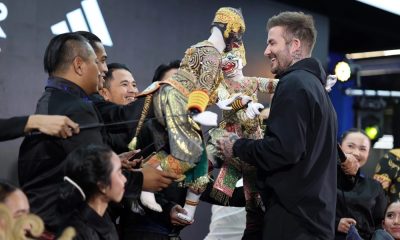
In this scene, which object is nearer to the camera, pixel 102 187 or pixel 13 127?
pixel 102 187

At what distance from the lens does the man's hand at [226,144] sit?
355cm

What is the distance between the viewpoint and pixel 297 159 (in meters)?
3.30

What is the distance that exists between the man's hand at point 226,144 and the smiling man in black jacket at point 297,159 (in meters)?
0.06

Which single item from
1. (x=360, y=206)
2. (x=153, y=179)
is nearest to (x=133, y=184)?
(x=153, y=179)

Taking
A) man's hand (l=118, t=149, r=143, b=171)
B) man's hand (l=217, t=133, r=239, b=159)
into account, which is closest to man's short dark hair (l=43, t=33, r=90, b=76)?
man's hand (l=118, t=149, r=143, b=171)

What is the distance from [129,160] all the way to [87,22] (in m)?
2.03

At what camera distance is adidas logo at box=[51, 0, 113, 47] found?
16.5 feet

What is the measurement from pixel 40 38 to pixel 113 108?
159 cm

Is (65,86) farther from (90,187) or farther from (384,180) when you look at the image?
(384,180)

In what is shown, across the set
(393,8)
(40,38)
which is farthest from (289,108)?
(393,8)

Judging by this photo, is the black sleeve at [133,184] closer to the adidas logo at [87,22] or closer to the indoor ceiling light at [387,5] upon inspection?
the adidas logo at [87,22]

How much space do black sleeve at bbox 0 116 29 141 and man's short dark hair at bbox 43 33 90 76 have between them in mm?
331

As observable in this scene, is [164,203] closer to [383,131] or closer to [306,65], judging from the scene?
[306,65]

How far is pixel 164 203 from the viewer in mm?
3822
